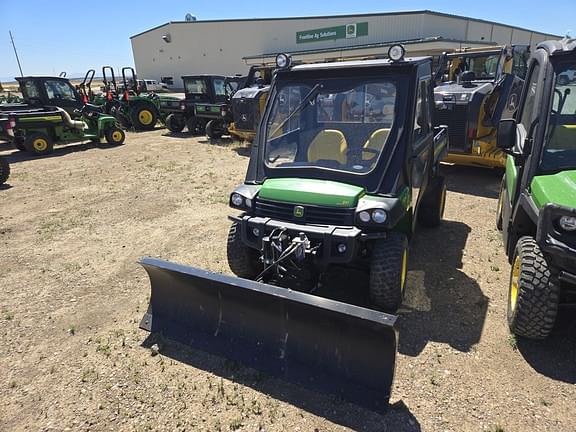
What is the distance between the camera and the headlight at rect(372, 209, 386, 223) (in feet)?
9.75

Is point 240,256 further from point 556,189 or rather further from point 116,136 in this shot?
point 116,136

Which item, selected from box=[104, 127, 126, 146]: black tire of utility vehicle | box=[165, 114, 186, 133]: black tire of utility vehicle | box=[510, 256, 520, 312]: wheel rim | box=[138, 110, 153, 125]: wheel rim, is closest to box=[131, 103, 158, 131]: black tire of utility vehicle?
box=[138, 110, 153, 125]: wheel rim

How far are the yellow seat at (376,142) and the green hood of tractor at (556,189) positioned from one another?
1.22m

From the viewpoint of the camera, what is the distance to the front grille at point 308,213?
3086 millimetres

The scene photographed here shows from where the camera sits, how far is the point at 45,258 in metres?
5.06

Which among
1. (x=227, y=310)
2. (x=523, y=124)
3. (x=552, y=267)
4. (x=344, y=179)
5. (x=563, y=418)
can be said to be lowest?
(x=563, y=418)

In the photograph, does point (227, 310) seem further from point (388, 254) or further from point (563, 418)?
point (563, 418)

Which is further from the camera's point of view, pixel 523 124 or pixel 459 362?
pixel 523 124

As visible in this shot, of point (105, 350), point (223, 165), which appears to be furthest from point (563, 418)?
point (223, 165)

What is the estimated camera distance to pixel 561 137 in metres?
3.12

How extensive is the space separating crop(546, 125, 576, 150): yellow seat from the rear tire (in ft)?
53.8

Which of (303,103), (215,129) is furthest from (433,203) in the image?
(215,129)

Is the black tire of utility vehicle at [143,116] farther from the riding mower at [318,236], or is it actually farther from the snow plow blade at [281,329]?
the snow plow blade at [281,329]

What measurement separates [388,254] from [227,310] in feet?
4.47
